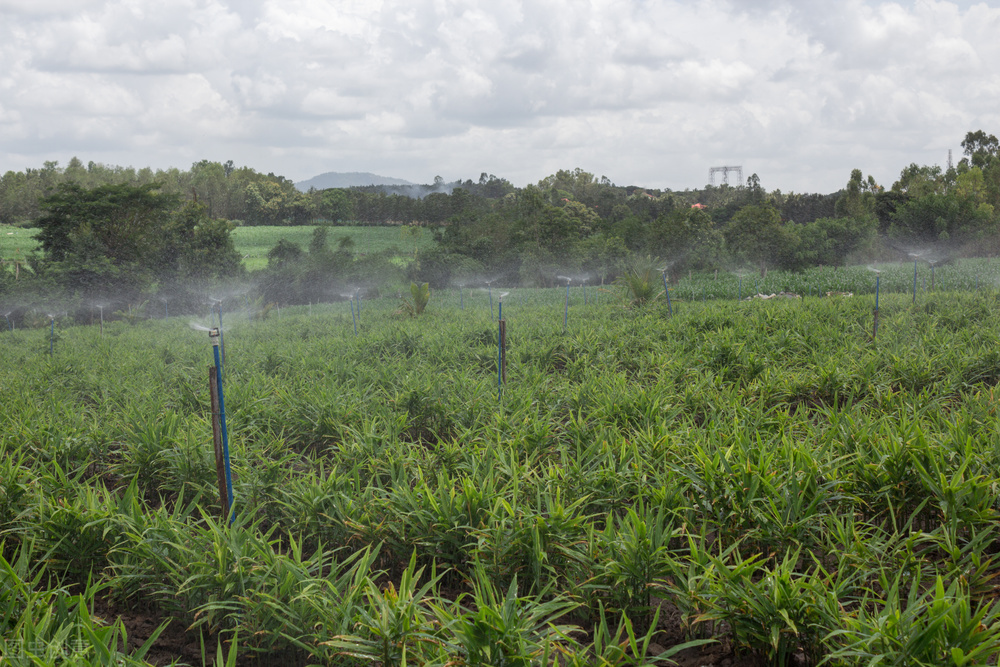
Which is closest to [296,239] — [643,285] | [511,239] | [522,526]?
[511,239]

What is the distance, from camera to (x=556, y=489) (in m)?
3.44

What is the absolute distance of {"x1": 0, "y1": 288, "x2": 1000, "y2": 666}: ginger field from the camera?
2.34 m

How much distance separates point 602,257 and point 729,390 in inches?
1236

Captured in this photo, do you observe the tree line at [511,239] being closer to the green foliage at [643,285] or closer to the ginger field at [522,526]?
the green foliage at [643,285]

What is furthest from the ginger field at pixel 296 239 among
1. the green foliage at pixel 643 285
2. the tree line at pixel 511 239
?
the green foliage at pixel 643 285

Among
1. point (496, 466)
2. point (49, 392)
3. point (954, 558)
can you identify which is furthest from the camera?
point (49, 392)

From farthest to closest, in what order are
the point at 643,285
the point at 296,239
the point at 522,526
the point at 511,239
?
the point at 296,239 → the point at 511,239 → the point at 643,285 → the point at 522,526

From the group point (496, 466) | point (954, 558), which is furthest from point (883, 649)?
point (496, 466)

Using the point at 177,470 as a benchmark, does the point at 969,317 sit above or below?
above

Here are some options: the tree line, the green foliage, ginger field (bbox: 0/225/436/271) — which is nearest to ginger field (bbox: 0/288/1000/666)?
the green foliage

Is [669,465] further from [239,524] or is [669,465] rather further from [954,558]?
[239,524]

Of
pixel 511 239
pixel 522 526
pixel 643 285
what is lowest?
pixel 522 526

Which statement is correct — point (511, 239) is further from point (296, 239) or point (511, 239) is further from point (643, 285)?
point (643, 285)

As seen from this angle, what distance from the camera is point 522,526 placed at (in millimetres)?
3023
